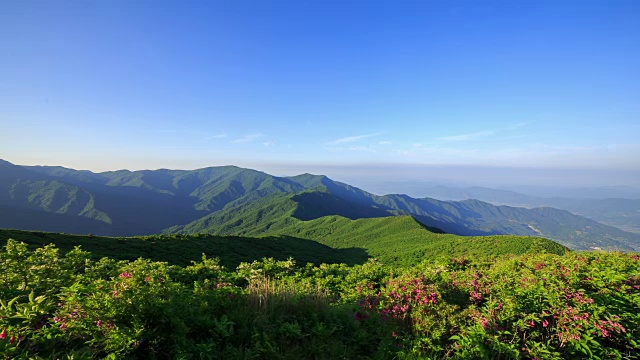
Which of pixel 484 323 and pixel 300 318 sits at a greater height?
pixel 484 323

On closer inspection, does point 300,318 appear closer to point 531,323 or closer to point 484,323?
point 484,323

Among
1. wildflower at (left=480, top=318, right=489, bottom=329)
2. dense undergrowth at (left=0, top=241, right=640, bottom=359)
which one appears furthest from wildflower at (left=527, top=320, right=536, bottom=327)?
wildflower at (left=480, top=318, right=489, bottom=329)

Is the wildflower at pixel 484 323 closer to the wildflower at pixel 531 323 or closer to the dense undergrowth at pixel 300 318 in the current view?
the dense undergrowth at pixel 300 318

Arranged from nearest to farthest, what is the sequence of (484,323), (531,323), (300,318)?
(531,323)
(484,323)
(300,318)

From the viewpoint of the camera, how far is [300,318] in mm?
6219

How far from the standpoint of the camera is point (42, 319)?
4.10 m

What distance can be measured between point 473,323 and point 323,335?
11.2ft

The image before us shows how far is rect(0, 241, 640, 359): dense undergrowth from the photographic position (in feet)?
13.3

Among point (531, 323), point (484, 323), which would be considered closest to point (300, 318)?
point (484, 323)

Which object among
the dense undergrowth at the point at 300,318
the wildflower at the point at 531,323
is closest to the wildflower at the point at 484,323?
the dense undergrowth at the point at 300,318

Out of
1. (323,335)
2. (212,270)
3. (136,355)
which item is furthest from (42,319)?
(212,270)

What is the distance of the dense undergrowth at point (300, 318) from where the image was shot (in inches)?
160

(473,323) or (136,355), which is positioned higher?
(136,355)

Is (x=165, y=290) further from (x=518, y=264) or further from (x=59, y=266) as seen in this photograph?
(x=518, y=264)
